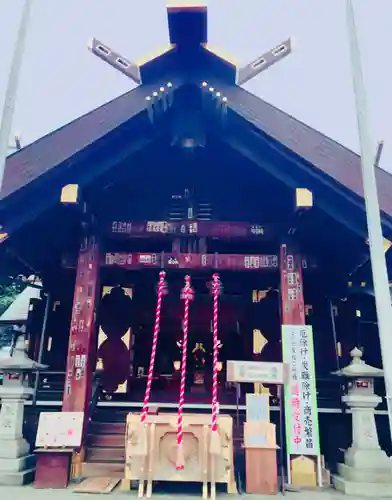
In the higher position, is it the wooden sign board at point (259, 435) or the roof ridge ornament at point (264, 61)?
the roof ridge ornament at point (264, 61)

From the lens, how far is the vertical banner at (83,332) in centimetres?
661

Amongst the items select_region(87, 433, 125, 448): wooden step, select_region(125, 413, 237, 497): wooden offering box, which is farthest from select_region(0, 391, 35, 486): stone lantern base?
select_region(125, 413, 237, 497): wooden offering box

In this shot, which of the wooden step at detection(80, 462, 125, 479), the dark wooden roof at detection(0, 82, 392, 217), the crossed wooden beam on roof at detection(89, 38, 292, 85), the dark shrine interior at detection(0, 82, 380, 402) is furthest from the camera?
the dark wooden roof at detection(0, 82, 392, 217)

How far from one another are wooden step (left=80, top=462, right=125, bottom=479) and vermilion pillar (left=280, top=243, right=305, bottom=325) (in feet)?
11.1

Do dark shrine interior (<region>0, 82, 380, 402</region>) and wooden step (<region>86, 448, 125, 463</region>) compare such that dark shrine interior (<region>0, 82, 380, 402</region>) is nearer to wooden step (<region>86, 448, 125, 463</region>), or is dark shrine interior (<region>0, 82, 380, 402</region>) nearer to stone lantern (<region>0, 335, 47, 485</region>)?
stone lantern (<region>0, 335, 47, 485</region>)

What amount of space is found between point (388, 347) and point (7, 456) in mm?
5441

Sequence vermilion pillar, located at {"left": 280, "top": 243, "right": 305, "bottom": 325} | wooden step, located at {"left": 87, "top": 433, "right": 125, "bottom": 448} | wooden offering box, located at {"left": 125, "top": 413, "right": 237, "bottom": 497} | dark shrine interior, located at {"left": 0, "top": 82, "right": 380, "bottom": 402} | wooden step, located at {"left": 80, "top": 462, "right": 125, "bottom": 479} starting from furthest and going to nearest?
dark shrine interior, located at {"left": 0, "top": 82, "right": 380, "bottom": 402} < wooden step, located at {"left": 87, "top": 433, "right": 125, "bottom": 448} < vermilion pillar, located at {"left": 280, "top": 243, "right": 305, "bottom": 325} < wooden step, located at {"left": 80, "top": 462, "right": 125, "bottom": 479} < wooden offering box, located at {"left": 125, "top": 413, "right": 237, "bottom": 497}

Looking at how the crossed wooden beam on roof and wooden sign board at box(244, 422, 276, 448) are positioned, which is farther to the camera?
the crossed wooden beam on roof

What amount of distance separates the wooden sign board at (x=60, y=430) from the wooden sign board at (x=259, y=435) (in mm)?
2360

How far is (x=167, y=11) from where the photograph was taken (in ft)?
21.7

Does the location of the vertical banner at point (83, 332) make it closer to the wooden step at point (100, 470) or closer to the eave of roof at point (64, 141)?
the wooden step at point (100, 470)

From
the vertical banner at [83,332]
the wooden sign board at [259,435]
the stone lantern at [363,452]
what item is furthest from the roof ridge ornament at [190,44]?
the wooden sign board at [259,435]

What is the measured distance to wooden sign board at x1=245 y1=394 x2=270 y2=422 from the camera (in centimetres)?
611

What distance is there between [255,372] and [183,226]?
2.72 meters
